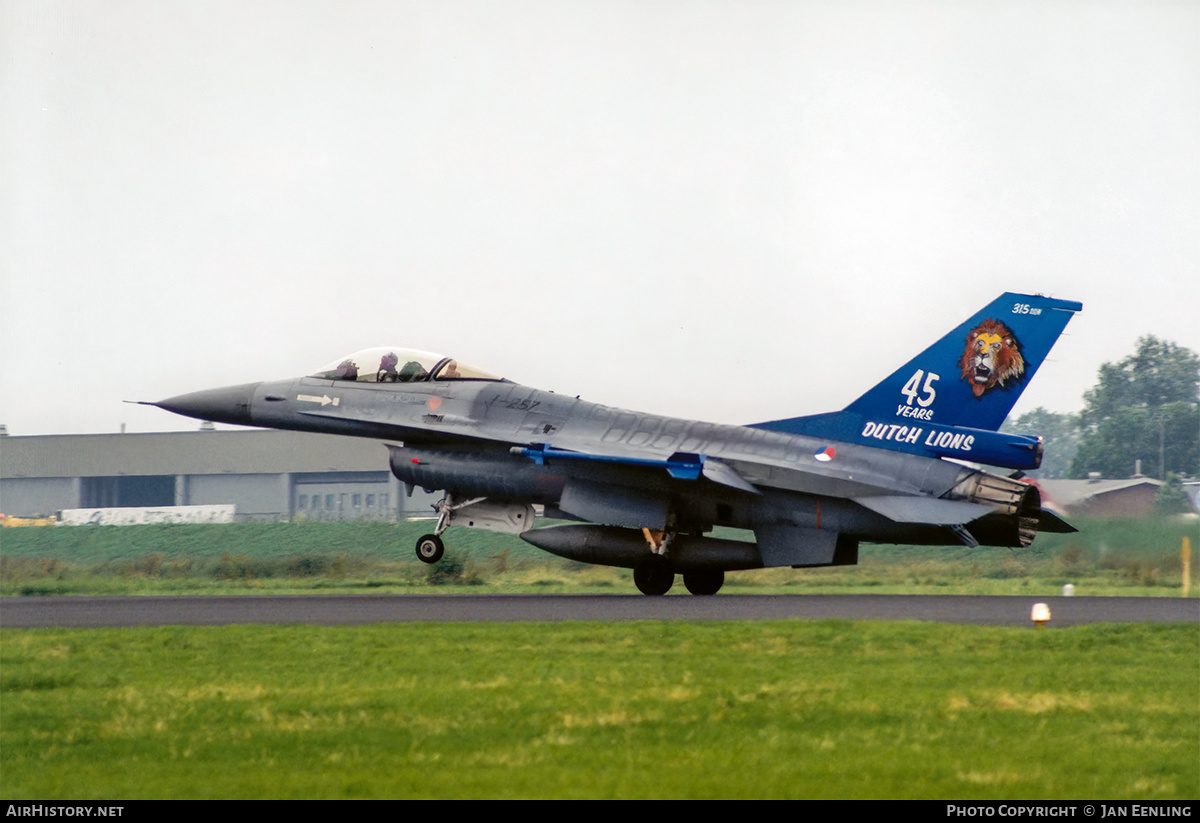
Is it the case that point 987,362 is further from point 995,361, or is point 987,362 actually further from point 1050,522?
point 1050,522

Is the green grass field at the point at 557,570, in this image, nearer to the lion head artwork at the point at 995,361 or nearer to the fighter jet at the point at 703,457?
the fighter jet at the point at 703,457

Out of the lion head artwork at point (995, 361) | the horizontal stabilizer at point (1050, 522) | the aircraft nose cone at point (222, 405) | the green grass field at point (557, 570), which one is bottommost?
the green grass field at point (557, 570)

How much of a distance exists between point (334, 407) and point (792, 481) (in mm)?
7936

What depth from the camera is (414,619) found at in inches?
616

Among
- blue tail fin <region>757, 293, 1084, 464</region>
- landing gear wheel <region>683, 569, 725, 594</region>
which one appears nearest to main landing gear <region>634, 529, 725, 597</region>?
landing gear wheel <region>683, 569, 725, 594</region>

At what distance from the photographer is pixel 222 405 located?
75.5 feet

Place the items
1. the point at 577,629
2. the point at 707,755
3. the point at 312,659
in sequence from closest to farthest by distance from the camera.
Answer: the point at 707,755 < the point at 312,659 < the point at 577,629

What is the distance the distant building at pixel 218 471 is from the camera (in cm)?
4469

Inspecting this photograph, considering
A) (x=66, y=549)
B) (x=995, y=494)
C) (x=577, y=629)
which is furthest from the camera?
(x=66, y=549)

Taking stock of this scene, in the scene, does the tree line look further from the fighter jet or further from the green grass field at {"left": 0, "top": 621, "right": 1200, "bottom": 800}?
the green grass field at {"left": 0, "top": 621, "right": 1200, "bottom": 800}

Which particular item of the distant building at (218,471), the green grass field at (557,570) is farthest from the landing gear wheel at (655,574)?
the distant building at (218,471)

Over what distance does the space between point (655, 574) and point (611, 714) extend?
454 inches
